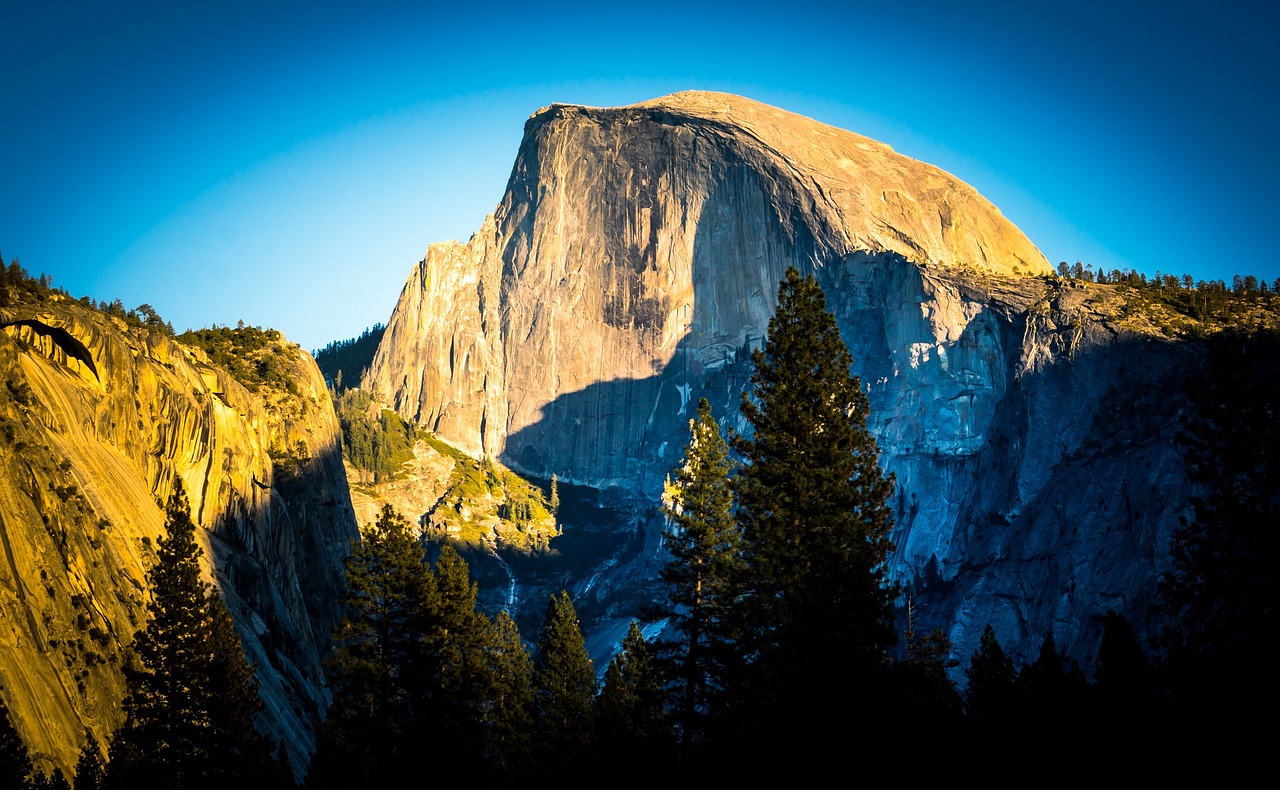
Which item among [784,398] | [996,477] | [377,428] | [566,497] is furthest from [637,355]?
[784,398]

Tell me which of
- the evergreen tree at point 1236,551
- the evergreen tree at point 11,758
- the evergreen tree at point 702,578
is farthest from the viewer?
the evergreen tree at point 702,578

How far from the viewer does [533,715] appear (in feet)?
152

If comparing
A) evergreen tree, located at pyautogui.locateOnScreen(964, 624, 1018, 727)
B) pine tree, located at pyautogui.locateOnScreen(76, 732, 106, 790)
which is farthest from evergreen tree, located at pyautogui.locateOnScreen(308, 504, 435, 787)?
evergreen tree, located at pyautogui.locateOnScreen(964, 624, 1018, 727)

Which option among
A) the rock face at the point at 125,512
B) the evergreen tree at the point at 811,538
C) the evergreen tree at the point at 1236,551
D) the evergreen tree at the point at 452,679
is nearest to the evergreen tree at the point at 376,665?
the evergreen tree at the point at 452,679

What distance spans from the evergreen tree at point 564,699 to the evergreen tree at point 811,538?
1534 centimetres

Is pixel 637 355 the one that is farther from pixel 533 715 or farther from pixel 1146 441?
pixel 533 715

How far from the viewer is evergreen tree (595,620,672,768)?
38031mm

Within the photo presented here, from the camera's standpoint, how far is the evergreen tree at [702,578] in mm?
32312

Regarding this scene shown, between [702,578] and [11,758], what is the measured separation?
20009 mm

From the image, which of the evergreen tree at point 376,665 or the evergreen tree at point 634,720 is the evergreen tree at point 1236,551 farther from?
the evergreen tree at point 376,665

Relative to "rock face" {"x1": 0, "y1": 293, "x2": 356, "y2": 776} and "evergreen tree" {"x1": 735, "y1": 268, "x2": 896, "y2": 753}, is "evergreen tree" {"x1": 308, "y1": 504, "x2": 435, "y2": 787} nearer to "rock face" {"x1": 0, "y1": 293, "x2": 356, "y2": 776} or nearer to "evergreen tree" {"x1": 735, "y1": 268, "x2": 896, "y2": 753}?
"rock face" {"x1": 0, "y1": 293, "x2": 356, "y2": 776}

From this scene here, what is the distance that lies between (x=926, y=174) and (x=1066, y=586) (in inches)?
4165

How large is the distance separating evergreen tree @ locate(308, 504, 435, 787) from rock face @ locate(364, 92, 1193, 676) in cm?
6323

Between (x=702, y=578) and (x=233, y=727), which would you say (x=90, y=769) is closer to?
(x=233, y=727)
